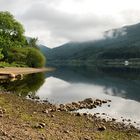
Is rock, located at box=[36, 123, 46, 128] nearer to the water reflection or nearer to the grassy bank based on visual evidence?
the grassy bank

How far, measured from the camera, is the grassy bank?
78.2 feet

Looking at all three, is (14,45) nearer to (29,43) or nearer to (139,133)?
(29,43)

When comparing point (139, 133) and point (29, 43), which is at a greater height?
point (29, 43)

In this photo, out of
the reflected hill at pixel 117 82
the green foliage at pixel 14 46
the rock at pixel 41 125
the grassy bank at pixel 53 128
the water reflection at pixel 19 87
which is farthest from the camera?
the green foliage at pixel 14 46

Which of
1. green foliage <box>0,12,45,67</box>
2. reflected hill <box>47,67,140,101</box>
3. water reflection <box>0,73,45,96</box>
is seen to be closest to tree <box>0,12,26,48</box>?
green foliage <box>0,12,45,67</box>

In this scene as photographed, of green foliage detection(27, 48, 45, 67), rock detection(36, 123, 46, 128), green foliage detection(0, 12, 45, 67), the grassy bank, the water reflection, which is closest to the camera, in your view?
the grassy bank

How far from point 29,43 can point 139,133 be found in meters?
170

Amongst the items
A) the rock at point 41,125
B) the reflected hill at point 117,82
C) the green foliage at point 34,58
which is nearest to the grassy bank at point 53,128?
the rock at point 41,125

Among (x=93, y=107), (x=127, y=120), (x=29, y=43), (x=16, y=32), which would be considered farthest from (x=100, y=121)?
(x=29, y=43)

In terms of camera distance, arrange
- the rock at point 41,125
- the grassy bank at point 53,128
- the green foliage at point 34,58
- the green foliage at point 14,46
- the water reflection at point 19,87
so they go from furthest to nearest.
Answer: the green foliage at point 34,58 → the green foliage at point 14,46 → the water reflection at point 19,87 → the rock at point 41,125 → the grassy bank at point 53,128

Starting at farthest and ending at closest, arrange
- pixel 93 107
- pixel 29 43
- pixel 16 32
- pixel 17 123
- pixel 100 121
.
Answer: pixel 29 43 → pixel 16 32 → pixel 93 107 → pixel 100 121 → pixel 17 123

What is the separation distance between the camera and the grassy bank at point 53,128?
2383 cm

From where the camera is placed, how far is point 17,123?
87.4 ft

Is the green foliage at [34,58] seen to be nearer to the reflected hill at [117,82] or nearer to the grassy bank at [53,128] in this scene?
the reflected hill at [117,82]
